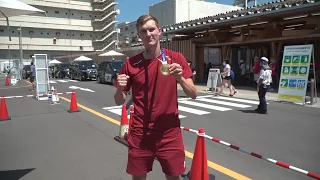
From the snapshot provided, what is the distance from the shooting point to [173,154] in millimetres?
2416

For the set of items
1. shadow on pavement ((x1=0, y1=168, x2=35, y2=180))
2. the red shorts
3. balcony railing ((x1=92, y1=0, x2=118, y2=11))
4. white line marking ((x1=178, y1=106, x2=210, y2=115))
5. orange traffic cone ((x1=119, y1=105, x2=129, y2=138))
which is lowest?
shadow on pavement ((x1=0, y1=168, x2=35, y2=180))

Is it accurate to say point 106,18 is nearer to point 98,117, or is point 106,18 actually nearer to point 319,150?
point 98,117

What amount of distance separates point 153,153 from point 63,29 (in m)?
64.8

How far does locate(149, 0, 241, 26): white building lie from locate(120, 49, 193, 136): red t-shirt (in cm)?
5065

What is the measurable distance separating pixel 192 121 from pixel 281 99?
17.0 ft

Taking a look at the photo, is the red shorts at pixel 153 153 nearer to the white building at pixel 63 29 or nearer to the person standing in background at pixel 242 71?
the person standing in background at pixel 242 71

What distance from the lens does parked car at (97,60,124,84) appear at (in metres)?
19.5

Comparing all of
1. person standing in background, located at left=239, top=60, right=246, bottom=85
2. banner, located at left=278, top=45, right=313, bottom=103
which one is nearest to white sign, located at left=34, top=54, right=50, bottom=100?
banner, located at left=278, top=45, right=313, bottom=103

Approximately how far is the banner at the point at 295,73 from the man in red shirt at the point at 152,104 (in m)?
9.48

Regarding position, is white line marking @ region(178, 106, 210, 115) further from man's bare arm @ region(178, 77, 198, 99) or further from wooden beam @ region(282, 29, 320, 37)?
wooden beam @ region(282, 29, 320, 37)

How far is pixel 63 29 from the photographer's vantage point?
203 ft

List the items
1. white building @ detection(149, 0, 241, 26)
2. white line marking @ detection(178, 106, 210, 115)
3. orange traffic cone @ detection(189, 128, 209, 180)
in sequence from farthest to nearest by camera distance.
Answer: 1. white building @ detection(149, 0, 241, 26)
2. white line marking @ detection(178, 106, 210, 115)
3. orange traffic cone @ detection(189, 128, 209, 180)

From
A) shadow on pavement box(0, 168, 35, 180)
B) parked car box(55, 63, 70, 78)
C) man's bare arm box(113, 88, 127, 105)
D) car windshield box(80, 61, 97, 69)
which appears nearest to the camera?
man's bare arm box(113, 88, 127, 105)

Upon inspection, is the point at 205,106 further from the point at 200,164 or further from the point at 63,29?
the point at 63,29
